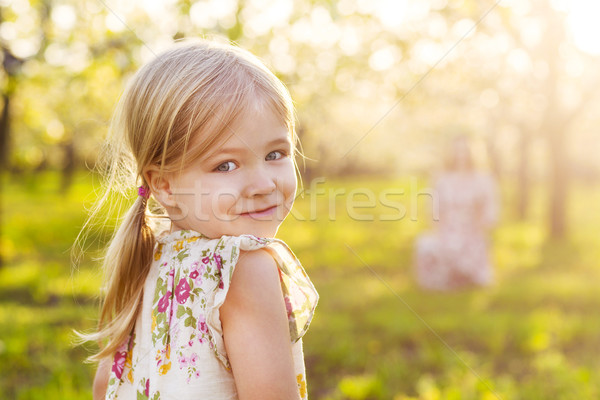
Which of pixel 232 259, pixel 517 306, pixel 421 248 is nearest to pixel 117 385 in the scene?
pixel 232 259

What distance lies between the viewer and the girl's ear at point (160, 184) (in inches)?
52.9

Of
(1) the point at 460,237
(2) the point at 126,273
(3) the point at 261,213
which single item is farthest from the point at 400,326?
(3) the point at 261,213

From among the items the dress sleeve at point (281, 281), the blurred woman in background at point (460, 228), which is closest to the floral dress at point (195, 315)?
the dress sleeve at point (281, 281)

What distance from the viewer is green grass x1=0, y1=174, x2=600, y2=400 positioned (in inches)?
140

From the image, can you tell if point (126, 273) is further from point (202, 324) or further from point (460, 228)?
point (460, 228)

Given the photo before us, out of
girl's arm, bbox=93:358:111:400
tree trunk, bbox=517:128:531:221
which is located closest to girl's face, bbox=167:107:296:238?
girl's arm, bbox=93:358:111:400

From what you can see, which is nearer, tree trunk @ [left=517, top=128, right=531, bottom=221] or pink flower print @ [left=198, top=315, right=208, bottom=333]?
pink flower print @ [left=198, top=315, right=208, bottom=333]

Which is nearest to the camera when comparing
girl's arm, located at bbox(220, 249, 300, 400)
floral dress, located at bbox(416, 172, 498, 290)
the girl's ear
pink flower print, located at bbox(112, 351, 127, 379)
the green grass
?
girl's arm, located at bbox(220, 249, 300, 400)

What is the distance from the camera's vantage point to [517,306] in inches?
229

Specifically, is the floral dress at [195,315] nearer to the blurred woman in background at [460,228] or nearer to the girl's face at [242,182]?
the girl's face at [242,182]

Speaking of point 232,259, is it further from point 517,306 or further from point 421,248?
point 421,248

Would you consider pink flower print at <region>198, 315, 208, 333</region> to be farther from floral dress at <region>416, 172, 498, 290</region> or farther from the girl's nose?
floral dress at <region>416, 172, 498, 290</region>

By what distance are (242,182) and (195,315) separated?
1.03 ft

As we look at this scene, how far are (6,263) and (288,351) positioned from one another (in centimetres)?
773
